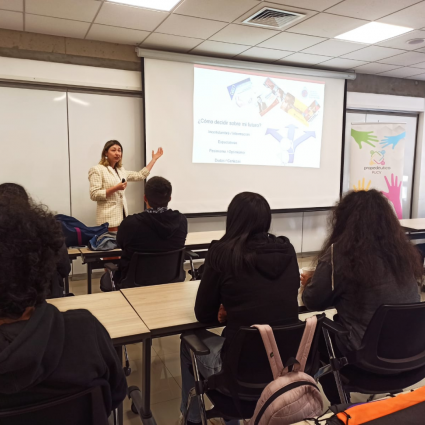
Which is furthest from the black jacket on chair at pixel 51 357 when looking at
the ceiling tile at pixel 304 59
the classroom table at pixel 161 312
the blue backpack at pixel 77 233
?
the ceiling tile at pixel 304 59

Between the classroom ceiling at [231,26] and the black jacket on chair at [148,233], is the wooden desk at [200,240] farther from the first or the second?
the classroom ceiling at [231,26]

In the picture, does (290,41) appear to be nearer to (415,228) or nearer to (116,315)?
(415,228)

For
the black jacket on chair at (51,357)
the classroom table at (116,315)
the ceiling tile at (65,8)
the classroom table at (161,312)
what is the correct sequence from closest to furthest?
the black jacket on chair at (51,357) → the classroom table at (116,315) → the classroom table at (161,312) → the ceiling tile at (65,8)

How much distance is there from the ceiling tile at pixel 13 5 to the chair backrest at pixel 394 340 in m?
3.61

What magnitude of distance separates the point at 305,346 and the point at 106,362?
0.71 m

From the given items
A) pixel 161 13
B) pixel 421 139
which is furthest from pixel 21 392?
pixel 421 139

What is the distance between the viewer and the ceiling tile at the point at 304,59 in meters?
4.95

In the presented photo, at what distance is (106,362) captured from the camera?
979 millimetres

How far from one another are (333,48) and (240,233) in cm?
387

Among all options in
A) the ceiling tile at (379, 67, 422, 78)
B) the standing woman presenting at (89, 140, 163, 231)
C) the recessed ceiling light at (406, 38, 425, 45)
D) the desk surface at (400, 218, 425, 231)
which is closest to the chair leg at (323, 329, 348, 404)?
the desk surface at (400, 218, 425, 231)

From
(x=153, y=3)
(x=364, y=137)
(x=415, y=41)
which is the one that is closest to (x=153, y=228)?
(x=153, y=3)

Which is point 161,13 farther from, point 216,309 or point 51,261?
point 51,261

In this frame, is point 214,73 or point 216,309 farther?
point 214,73

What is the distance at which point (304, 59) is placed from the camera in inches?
201
